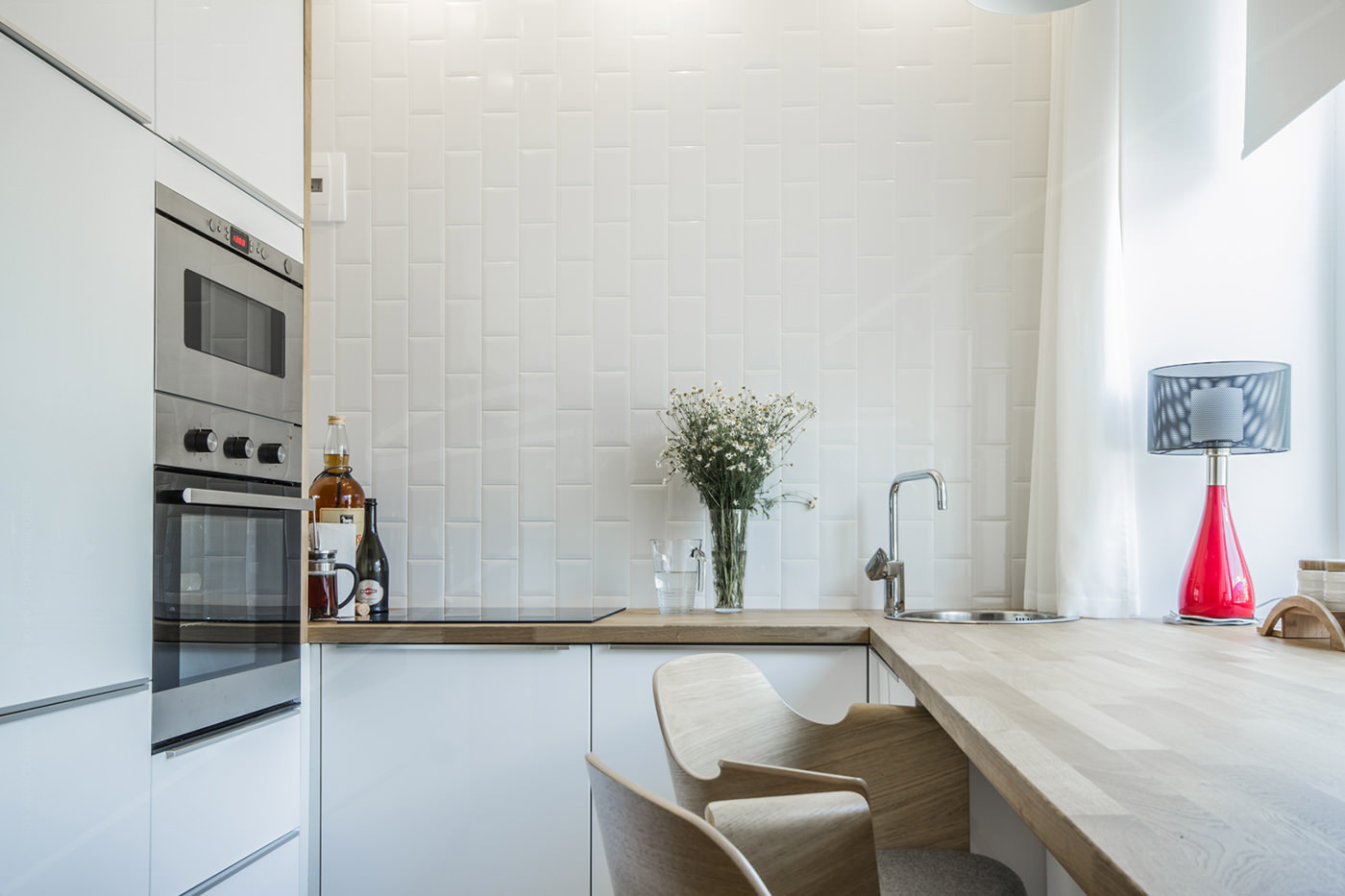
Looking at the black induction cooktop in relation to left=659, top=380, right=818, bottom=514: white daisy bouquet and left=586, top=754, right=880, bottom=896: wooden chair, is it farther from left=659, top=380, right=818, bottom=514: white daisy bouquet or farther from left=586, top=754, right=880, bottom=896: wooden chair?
left=586, top=754, right=880, bottom=896: wooden chair

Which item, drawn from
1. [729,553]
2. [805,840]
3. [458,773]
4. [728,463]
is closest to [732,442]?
[728,463]

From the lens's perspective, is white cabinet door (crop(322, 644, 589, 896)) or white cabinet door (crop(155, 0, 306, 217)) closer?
white cabinet door (crop(155, 0, 306, 217))

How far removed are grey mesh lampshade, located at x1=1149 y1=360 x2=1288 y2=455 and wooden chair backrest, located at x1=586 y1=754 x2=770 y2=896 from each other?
179 cm

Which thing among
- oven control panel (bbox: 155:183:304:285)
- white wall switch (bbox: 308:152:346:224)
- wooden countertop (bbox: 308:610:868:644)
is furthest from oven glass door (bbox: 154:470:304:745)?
white wall switch (bbox: 308:152:346:224)

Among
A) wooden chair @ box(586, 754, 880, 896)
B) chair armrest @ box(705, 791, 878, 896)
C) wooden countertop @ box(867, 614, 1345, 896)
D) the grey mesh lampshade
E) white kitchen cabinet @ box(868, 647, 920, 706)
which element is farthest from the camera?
the grey mesh lampshade

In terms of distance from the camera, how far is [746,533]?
8.39 feet

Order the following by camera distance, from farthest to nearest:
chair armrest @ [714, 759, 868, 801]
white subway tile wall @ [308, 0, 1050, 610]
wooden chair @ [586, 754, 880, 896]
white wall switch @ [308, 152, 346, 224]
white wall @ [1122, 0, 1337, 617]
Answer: white wall switch @ [308, 152, 346, 224] < white subway tile wall @ [308, 0, 1050, 610] < white wall @ [1122, 0, 1337, 617] < chair armrest @ [714, 759, 868, 801] < wooden chair @ [586, 754, 880, 896]

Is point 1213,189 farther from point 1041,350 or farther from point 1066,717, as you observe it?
point 1066,717

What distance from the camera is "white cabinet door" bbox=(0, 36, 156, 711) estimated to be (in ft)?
4.48

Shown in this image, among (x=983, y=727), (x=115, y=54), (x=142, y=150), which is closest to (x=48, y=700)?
(x=142, y=150)

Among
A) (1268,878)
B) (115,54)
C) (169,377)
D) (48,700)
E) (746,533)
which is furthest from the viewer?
(746,533)

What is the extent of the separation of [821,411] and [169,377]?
1.57m

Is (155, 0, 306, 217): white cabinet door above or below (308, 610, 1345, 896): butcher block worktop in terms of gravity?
above

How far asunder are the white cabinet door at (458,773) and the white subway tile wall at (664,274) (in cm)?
47
